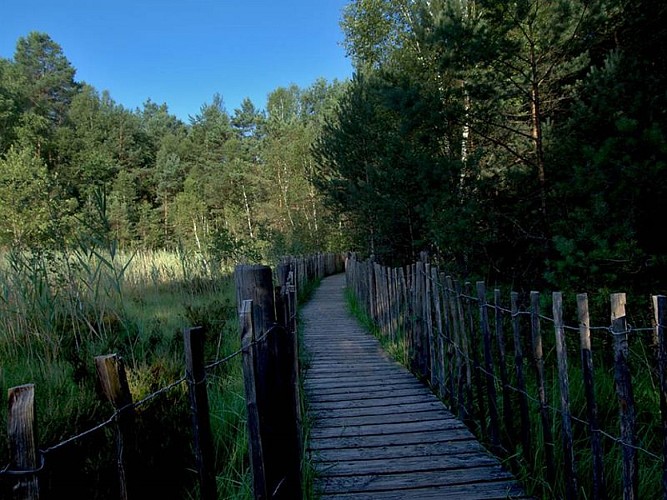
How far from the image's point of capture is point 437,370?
4582 millimetres

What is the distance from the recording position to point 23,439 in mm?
823

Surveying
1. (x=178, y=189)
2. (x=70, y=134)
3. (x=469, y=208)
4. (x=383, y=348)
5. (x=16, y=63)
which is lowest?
(x=383, y=348)

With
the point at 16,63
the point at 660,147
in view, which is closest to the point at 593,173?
the point at 660,147

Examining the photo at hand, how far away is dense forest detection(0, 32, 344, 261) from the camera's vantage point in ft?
100

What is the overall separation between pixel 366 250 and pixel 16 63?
139 feet

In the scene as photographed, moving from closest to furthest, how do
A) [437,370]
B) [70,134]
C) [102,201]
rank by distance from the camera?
[102,201] < [437,370] < [70,134]

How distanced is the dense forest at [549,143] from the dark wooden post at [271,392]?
13.0 ft

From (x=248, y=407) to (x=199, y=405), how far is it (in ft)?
1.13

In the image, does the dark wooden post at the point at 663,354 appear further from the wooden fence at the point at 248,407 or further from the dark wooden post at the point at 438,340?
the dark wooden post at the point at 438,340

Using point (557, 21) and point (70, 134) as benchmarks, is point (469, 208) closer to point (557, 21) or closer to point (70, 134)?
point (557, 21)

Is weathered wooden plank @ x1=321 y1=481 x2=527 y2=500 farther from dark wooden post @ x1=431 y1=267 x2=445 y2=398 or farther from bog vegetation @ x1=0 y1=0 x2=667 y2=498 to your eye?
dark wooden post @ x1=431 y1=267 x2=445 y2=398

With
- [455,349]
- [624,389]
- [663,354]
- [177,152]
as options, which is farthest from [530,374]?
[177,152]

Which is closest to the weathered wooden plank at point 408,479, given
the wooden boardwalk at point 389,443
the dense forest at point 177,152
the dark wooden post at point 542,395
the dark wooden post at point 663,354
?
the wooden boardwalk at point 389,443

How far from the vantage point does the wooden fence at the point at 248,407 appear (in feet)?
2.70
